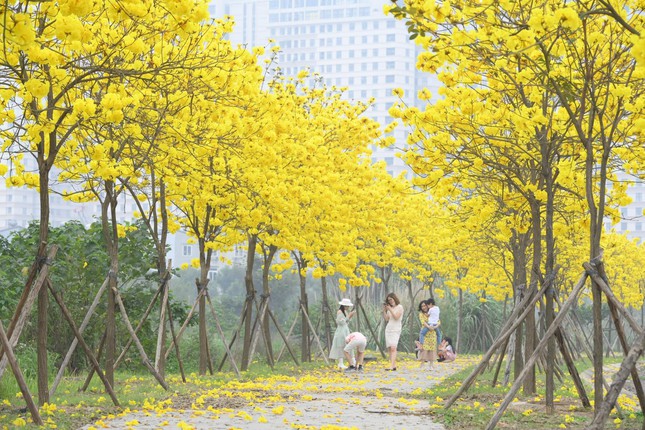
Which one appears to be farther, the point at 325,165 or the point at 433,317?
the point at 433,317

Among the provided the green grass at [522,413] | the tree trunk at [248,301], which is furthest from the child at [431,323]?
the green grass at [522,413]

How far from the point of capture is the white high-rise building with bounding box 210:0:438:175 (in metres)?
171

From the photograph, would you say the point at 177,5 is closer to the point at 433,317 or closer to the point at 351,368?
the point at 351,368

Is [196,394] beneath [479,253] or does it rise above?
beneath

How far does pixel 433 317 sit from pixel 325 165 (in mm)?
6191

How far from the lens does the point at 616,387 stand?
23.5 ft

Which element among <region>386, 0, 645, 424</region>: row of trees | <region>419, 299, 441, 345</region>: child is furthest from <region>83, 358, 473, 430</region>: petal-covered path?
<region>419, 299, 441, 345</region>: child

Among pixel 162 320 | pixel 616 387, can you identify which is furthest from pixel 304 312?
pixel 616 387

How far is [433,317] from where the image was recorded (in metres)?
24.7

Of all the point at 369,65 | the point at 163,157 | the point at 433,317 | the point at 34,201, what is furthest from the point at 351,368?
the point at 34,201

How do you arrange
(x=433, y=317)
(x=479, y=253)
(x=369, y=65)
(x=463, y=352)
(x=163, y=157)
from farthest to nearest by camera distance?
(x=369, y=65) < (x=463, y=352) < (x=479, y=253) < (x=433, y=317) < (x=163, y=157)

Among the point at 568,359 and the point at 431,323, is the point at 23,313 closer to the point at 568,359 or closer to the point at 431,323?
the point at 568,359

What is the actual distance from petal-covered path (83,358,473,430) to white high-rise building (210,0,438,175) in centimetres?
14513

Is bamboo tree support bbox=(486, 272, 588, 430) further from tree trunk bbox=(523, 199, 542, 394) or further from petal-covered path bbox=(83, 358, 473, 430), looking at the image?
tree trunk bbox=(523, 199, 542, 394)
